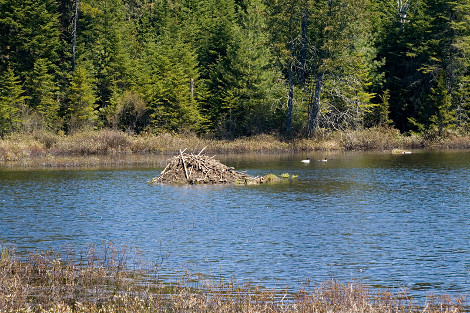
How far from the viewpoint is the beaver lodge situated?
131ft

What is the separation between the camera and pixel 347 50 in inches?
2803

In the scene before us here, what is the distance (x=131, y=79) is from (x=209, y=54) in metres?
12.2

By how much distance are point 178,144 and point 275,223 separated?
41.0 meters

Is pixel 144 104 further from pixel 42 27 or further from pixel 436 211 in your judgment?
pixel 436 211

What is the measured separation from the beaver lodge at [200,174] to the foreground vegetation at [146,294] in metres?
21.2

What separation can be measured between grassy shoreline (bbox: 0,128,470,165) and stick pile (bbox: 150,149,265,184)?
55.5 ft

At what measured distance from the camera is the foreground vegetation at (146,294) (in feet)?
44.4

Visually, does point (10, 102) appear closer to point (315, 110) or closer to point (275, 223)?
point (315, 110)

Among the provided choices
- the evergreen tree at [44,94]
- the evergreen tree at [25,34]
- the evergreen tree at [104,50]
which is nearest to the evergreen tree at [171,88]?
the evergreen tree at [104,50]

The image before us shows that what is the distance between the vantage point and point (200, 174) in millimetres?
40344

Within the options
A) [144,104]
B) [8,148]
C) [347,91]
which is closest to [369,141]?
[347,91]

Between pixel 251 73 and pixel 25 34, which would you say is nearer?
pixel 25 34

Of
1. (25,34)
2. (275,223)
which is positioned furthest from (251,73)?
(275,223)

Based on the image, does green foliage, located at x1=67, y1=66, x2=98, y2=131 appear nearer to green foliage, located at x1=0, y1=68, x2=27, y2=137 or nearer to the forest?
the forest
